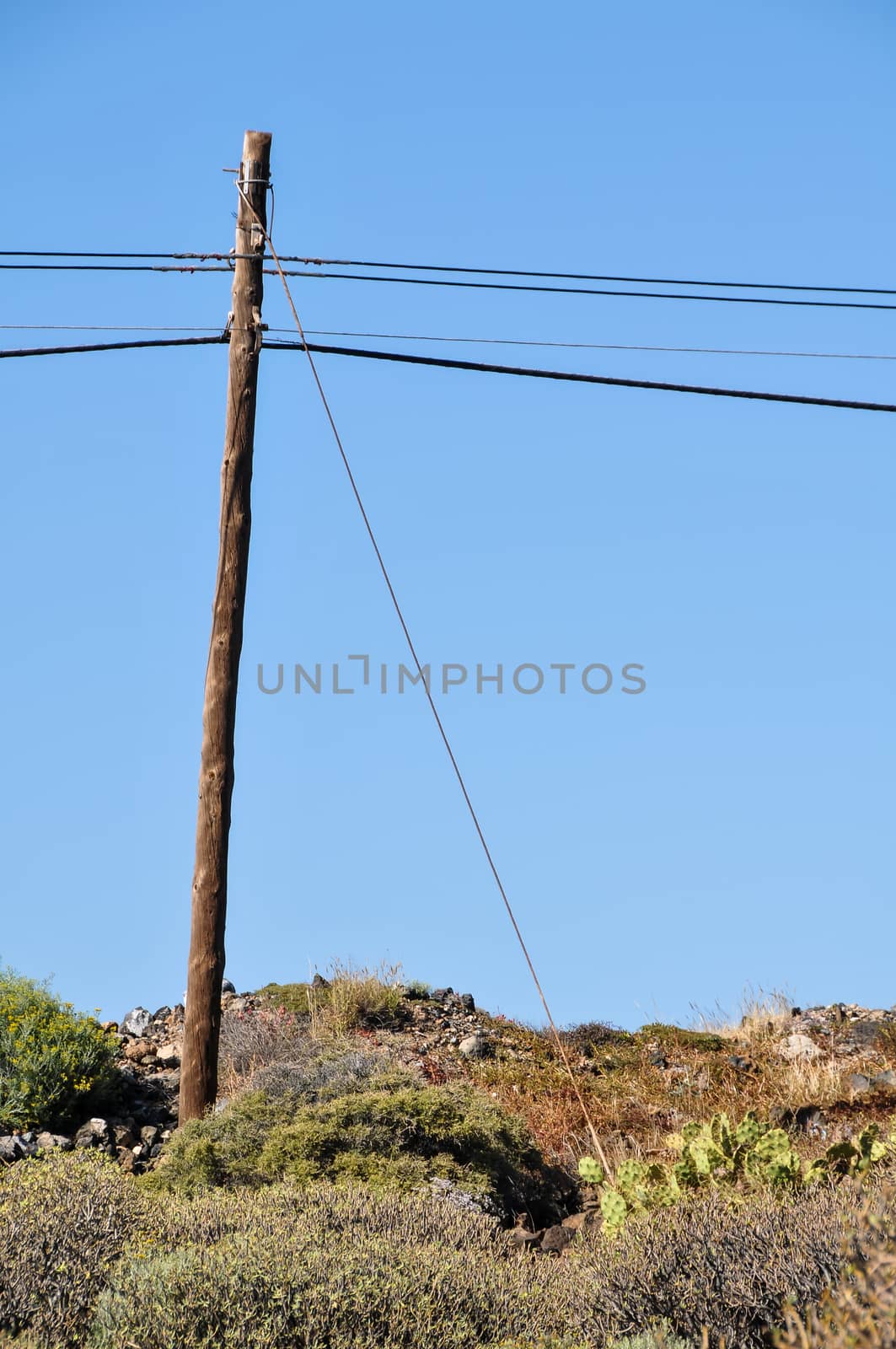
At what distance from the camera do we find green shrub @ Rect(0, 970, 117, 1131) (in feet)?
38.2

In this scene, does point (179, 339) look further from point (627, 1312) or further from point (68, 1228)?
point (627, 1312)

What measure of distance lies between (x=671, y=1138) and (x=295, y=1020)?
6.44 m

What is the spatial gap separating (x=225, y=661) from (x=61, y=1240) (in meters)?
5.30

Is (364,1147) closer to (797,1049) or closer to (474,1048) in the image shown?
(474,1048)

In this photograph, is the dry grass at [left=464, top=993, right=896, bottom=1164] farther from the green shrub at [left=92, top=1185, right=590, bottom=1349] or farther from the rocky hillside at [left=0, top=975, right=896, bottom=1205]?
the green shrub at [left=92, top=1185, right=590, bottom=1349]

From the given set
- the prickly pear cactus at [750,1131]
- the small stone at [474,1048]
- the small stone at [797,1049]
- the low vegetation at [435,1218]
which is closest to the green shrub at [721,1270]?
the low vegetation at [435,1218]

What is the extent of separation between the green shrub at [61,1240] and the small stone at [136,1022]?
722 centimetres

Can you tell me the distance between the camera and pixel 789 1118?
11.3 m

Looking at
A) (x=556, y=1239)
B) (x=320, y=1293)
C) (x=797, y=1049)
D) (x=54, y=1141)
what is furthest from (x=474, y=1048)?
(x=320, y=1293)

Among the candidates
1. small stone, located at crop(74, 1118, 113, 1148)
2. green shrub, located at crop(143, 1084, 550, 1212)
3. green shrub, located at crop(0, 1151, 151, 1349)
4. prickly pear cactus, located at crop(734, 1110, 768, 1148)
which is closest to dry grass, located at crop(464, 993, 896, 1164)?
green shrub, located at crop(143, 1084, 550, 1212)

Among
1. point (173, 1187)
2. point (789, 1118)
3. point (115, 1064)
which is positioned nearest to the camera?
point (173, 1187)

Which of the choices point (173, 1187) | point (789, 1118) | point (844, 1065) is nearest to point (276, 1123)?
point (173, 1187)

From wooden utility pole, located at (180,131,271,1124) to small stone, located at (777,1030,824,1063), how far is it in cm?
626

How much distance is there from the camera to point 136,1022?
14.7m
